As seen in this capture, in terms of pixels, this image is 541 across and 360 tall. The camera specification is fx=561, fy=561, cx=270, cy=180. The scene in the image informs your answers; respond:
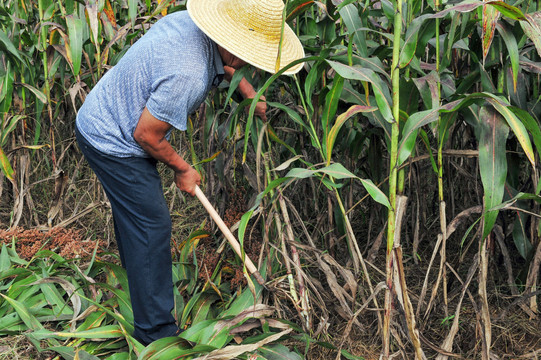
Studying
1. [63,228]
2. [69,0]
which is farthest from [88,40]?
[63,228]

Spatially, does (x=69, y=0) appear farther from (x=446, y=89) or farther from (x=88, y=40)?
(x=446, y=89)

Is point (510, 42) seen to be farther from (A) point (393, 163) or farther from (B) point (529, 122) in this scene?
(A) point (393, 163)

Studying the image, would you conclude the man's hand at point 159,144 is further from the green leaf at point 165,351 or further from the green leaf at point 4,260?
the green leaf at point 4,260

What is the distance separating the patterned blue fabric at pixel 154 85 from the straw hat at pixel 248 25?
79 mm

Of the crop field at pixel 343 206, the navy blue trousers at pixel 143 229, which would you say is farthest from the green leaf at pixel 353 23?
the navy blue trousers at pixel 143 229

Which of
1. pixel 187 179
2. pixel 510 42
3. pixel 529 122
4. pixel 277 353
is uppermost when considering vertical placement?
pixel 510 42

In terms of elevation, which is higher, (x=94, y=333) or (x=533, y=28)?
(x=533, y=28)

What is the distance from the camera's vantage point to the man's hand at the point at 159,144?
1836 millimetres

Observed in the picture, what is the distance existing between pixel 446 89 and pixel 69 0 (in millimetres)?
1865

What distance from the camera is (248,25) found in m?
1.88

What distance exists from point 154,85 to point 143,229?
0.55 meters

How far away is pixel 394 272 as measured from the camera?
1.81 meters

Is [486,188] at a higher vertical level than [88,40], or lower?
higher

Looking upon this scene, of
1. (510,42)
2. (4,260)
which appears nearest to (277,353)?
(510,42)
